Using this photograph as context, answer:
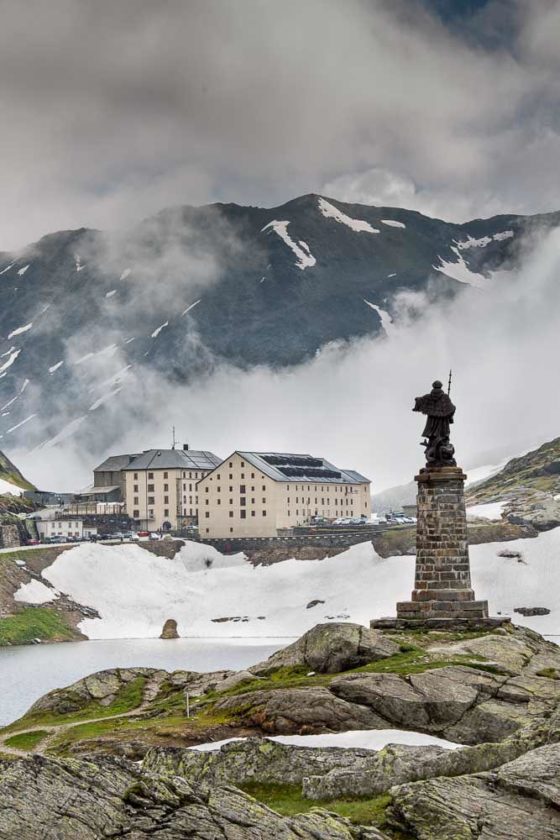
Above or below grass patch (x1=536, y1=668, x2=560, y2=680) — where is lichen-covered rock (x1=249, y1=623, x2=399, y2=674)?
above

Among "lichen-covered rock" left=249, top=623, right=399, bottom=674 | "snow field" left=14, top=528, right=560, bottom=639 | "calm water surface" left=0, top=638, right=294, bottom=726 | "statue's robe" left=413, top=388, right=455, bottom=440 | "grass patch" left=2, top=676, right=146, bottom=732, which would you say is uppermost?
"statue's robe" left=413, top=388, right=455, bottom=440

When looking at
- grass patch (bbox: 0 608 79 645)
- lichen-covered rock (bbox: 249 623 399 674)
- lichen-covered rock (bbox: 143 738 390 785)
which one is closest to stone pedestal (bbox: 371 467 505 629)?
lichen-covered rock (bbox: 249 623 399 674)

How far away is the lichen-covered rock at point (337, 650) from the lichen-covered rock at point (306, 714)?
5925 mm

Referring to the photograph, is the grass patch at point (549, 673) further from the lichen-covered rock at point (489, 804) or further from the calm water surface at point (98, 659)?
the calm water surface at point (98, 659)

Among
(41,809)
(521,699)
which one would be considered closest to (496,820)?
(41,809)

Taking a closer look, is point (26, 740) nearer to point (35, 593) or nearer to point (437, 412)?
point (437, 412)

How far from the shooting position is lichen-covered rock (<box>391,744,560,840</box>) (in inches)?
1029

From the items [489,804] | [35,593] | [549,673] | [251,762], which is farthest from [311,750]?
[35,593]

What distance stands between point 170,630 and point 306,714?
115610 mm

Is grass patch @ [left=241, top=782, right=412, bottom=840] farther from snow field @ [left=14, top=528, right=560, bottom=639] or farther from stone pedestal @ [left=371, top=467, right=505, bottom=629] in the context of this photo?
snow field @ [left=14, top=528, right=560, bottom=639]

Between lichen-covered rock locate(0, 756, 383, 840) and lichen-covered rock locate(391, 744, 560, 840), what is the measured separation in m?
2.05

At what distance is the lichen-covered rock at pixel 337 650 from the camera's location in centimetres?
5450

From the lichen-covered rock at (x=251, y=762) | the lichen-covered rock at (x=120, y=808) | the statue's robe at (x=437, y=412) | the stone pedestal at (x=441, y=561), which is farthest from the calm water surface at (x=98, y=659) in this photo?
the lichen-covered rock at (x=120, y=808)

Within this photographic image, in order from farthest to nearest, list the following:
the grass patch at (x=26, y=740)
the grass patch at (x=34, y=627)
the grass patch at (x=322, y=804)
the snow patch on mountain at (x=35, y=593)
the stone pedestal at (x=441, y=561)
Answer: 1. the snow patch on mountain at (x=35, y=593)
2. the grass patch at (x=34, y=627)
3. the stone pedestal at (x=441, y=561)
4. the grass patch at (x=26, y=740)
5. the grass patch at (x=322, y=804)
